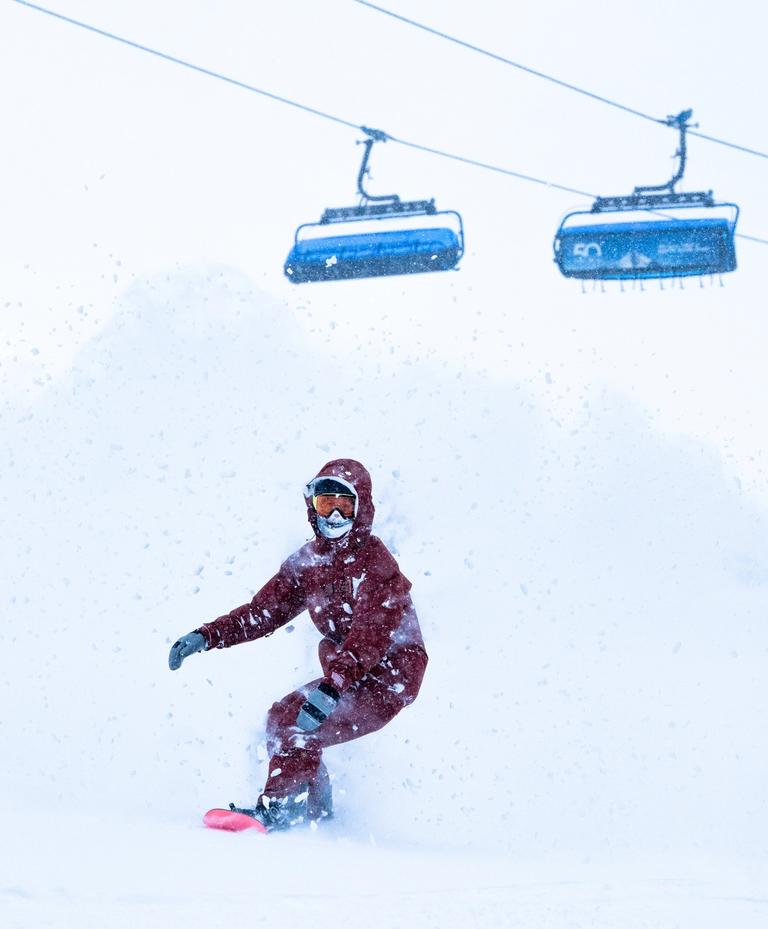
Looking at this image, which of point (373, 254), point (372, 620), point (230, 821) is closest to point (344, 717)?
point (372, 620)

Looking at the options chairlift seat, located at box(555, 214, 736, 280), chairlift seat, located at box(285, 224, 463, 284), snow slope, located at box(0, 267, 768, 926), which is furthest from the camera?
chairlift seat, located at box(555, 214, 736, 280)

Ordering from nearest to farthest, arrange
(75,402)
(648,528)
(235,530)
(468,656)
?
(468,656)
(235,530)
(75,402)
(648,528)

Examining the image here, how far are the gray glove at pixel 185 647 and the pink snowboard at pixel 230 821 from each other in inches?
22.1

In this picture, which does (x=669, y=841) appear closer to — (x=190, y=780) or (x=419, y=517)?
(x=190, y=780)

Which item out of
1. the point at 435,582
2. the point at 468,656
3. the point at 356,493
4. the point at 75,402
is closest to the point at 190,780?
the point at 356,493

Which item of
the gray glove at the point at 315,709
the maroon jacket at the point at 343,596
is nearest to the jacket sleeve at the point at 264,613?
the maroon jacket at the point at 343,596

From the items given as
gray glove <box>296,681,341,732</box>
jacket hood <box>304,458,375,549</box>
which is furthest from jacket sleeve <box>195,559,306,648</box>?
gray glove <box>296,681,341,732</box>

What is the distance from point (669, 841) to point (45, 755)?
294 centimetres

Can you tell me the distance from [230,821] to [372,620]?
83 cm

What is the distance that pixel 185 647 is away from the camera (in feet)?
11.5

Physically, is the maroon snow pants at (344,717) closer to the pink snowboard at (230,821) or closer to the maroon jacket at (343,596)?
the maroon jacket at (343,596)

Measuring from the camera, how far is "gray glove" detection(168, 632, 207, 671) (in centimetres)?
346

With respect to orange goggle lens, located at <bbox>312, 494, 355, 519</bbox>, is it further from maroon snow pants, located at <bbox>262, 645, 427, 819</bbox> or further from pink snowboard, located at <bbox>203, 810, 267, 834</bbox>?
pink snowboard, located at <bbox>203, 810, 267, 834</bbox>

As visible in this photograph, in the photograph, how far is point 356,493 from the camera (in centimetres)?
356
